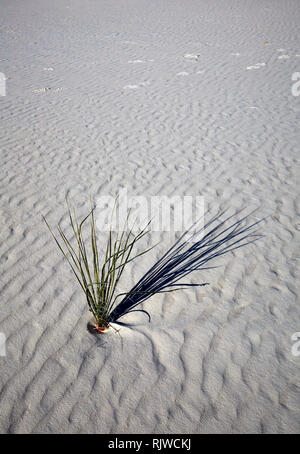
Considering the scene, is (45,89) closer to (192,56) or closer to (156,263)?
(192,56)

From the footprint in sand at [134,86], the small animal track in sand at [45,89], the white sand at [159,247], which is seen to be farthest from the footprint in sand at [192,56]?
the small animal track in sand at [45,89]

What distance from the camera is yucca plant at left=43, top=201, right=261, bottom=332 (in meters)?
2.55

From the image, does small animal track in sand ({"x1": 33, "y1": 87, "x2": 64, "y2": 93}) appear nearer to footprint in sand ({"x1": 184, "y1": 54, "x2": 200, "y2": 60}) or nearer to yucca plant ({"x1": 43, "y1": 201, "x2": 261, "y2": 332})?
footprint in sand ({"x1": 184, "y1": 54, "x2": 200, "y2": 60})

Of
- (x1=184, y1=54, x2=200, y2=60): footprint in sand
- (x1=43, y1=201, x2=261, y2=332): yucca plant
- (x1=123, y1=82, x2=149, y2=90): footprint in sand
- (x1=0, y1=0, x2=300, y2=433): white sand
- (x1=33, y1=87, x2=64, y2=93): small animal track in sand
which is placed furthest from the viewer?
(x1=184, y1=54, x2=200, y2=60): footprint in sand

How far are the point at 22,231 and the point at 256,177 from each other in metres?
3.19

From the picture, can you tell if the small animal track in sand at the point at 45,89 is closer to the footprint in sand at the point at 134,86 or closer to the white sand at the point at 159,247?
the white sand at the point at 159,247

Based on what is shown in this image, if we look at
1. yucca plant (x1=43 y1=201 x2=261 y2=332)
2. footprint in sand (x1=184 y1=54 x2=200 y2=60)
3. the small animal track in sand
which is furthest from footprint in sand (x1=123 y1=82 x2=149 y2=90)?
yucca plant (x1=43 y1=201 x2=261 y2=332)

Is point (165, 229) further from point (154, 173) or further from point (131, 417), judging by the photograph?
point (131, 417)

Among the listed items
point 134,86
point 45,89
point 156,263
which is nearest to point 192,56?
point 134,86

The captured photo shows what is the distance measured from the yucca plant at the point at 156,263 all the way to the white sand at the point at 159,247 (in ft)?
0.41

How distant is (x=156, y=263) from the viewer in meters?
3.14

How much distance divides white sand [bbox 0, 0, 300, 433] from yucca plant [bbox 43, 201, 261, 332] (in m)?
0.12

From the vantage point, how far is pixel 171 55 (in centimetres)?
1020
